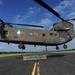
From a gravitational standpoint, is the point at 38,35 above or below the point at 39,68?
above

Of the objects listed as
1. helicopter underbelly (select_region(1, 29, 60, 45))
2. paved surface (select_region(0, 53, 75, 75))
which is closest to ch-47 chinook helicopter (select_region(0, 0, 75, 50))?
helicopter underbelly (select_region(1, 29, 60, 45))

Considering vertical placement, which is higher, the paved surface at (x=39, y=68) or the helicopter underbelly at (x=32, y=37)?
the helicopter underbelly at (x=32, y=37)

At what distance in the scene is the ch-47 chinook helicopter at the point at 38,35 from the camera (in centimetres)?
3459

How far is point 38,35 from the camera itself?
117ft

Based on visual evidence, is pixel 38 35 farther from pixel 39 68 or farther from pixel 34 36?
pixel 39 68

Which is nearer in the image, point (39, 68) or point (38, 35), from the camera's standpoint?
point (39, 68)

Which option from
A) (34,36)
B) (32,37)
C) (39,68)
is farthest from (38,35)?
(39,68)

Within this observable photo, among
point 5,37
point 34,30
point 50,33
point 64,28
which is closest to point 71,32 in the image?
point 64,28

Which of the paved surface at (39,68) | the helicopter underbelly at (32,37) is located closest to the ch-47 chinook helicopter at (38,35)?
the helicopter underbelly at (32,37)

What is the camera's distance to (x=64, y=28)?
3597 cm

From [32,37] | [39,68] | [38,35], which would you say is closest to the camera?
[39,68]

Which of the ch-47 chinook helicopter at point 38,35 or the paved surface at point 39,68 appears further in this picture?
the ch-47 chinook helicopter at point 38,35

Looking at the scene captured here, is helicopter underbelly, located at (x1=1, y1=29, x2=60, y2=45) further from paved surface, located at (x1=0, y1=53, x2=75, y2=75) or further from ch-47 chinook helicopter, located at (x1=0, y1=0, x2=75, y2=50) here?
paved surface, located at (x1=0, y1=53, x2=75, y2=75)

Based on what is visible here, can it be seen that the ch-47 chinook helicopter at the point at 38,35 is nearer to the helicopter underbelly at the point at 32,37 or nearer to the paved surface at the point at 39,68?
the helicopter underbelly at the point at 32,37
